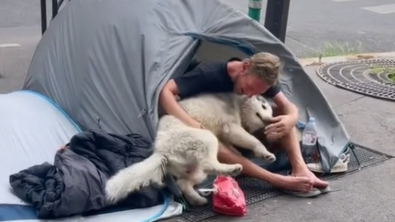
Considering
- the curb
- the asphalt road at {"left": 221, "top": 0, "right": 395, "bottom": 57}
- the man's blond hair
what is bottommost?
the asphalt road at {"left": 221, "top": 0, "right": 395, "bottom": 57}

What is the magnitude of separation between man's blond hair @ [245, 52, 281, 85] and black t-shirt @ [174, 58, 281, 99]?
241mm

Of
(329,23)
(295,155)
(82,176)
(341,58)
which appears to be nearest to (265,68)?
(295,155)

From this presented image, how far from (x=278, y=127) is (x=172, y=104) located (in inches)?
27.4

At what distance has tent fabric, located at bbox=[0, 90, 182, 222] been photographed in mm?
3562

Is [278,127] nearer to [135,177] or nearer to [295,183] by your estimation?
[295,183]

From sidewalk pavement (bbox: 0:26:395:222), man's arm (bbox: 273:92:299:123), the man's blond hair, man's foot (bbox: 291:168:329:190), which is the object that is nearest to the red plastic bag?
sidewalk pavement (bbox: 0:26:395:222)

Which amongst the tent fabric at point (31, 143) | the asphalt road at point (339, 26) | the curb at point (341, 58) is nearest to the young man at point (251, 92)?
the tent fabric at point (31, 143)

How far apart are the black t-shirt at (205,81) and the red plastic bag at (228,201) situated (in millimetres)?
617

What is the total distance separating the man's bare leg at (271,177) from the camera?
414 centimetres

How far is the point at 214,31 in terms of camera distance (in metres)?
4.58

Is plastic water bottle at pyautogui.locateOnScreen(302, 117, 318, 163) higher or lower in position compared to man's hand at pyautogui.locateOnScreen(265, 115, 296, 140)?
lower

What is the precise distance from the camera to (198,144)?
376 cm

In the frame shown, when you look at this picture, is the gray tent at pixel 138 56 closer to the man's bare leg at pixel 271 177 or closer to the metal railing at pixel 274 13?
the man's bare leg at pixel 271 177

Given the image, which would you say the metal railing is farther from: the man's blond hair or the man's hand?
the man's blond hair
